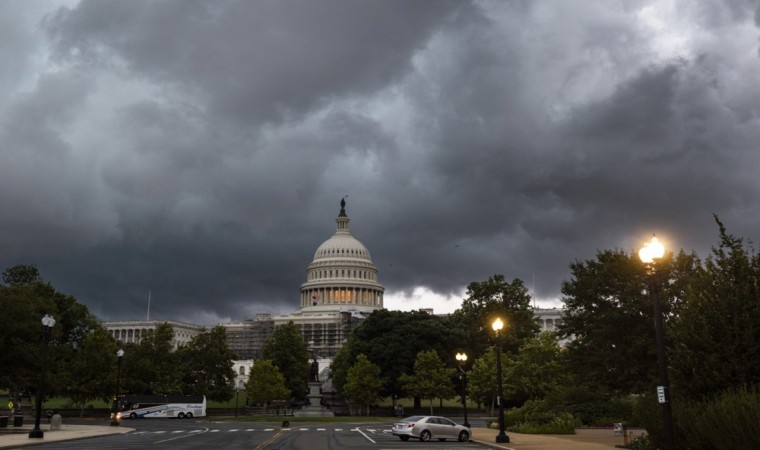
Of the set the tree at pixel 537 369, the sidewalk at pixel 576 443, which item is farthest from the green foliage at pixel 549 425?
the tree at pixel 537 369

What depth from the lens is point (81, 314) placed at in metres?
94.2

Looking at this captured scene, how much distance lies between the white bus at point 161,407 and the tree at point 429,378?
89.0 feet

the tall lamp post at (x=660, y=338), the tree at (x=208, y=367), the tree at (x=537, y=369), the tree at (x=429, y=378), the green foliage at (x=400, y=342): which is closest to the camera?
the tall lamp post at (x=660, y=338)

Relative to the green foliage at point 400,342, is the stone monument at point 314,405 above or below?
below

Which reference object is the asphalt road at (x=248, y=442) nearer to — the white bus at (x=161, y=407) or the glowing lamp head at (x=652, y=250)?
the glowing lamp head at (x=652, y=250)

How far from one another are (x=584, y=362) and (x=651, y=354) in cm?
498

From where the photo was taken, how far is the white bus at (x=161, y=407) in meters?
79.7

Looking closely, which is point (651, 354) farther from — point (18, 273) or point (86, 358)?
point (18, 273)

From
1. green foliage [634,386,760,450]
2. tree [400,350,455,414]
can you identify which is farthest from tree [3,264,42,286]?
green foliage [634,386,760,450]

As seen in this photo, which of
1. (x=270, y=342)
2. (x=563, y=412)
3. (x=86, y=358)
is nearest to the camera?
(x=563, y=412)

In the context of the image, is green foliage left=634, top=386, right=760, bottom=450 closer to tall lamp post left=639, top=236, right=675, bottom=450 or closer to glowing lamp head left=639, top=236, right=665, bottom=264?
tall lamp post left=639, top=236, right=675, bottom=450

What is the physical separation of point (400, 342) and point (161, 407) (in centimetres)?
3478

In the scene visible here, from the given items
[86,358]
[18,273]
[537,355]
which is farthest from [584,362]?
[18,273]

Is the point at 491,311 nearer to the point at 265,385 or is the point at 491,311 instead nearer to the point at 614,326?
the point at 265,385
